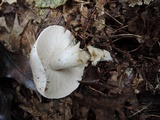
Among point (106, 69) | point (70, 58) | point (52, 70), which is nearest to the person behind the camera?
point (70, 58)

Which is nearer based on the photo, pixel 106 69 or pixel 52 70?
pixel 52 70

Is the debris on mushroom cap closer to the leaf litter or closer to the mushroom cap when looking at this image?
the mushroom cap

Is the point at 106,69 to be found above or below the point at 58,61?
below

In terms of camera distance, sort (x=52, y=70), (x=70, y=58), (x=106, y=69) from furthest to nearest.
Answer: (x=106, y=69) < (x=52, y=70) < (x=70, y=58)

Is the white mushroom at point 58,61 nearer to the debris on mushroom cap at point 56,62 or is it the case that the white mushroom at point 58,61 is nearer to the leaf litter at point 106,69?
the debris on mushroom cap at point 56,62

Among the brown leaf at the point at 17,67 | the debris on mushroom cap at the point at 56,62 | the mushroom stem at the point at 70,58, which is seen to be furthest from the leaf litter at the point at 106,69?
the mushroom stem at the point at 70,58

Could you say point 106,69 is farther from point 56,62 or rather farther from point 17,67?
point 17,67

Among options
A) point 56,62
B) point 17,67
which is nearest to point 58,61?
point 56,62

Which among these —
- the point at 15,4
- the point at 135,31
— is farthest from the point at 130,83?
the point at 15,4
